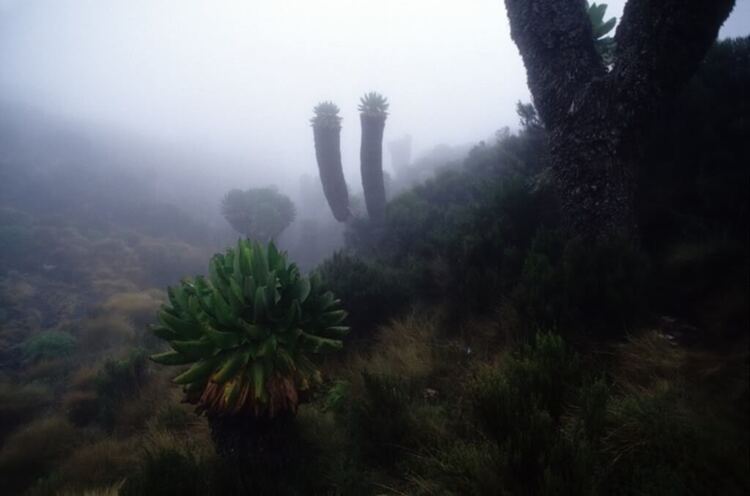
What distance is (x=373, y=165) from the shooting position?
1870cm

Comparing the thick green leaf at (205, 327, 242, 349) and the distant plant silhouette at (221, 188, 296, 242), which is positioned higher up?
the distant plant silhouette at (221, 188, 296, 242)

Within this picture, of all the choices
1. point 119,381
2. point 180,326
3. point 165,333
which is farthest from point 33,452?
point 180,326

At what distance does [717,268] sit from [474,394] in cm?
277

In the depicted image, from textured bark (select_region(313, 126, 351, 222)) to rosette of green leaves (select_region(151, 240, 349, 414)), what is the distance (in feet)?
52.6

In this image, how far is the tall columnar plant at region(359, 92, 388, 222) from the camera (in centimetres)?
1836

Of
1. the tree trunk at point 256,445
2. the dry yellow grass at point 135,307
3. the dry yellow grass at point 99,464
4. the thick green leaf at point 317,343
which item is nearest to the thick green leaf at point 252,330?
the thick green leaf at point 317,343

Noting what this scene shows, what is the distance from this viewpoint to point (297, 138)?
522 feet

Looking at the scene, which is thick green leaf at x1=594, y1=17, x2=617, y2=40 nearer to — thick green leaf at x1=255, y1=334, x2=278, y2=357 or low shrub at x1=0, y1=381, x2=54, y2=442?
thick green leaf at x1=255, y1=334, x2=278, y2=357

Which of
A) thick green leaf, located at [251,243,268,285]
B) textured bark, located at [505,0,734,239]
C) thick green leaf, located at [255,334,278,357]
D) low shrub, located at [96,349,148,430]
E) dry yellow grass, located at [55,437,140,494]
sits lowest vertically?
dry yellow grass, located at [55,437,140,494]

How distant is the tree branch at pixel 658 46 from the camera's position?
393 cm

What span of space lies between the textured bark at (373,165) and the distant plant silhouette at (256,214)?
872 cm

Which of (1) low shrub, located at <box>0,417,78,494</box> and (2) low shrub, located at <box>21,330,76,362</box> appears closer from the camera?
(1) low shrub, located at <box>0,417,78,494</box>

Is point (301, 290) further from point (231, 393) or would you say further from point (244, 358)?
point (231, 393)

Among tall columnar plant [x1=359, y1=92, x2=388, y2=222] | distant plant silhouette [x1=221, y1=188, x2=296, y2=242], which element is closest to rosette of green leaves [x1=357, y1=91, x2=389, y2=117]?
tall columnar plant [x1=359, y1=92, x2=388, y2=222]
